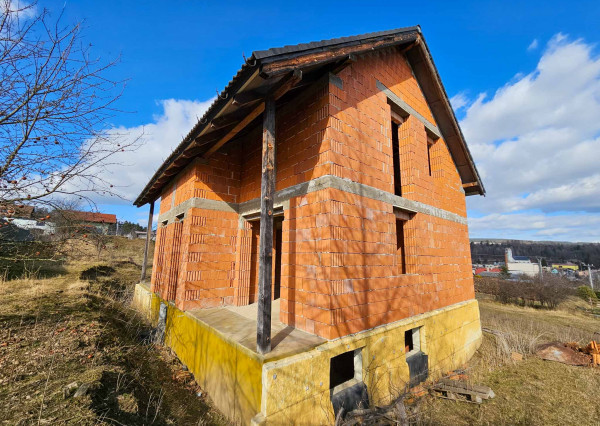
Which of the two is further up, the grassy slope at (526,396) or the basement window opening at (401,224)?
the basement window opening at (401,224)

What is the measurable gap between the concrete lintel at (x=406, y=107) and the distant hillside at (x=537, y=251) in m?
79.8

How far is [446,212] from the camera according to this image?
22.7ft

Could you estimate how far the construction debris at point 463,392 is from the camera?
450cm

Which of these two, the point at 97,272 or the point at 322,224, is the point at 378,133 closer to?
the point at 322,224

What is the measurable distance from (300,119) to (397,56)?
12.1ft

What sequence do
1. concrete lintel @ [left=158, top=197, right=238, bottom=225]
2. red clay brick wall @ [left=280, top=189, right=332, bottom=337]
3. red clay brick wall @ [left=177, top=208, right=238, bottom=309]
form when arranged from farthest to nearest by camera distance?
1. concrete lintel @ [left=158, top=197, right=238, bottom=225]
2. red clay brick wall @ [left=177, top=208, right=238, bottom=309]
3. red clay brick wall @ [left=280, top=189, right=332, bottom=337]

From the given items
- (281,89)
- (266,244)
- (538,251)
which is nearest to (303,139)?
(281,89)

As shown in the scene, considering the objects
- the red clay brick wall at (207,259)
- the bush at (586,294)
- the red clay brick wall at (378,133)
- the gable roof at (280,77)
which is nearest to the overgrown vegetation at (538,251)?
the bush at (586,294)

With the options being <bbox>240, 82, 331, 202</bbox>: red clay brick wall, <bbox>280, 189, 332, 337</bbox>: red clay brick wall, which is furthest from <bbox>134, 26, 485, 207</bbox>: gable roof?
<bbox>280, 189, 332, 337</bbox>: red clay brick wall

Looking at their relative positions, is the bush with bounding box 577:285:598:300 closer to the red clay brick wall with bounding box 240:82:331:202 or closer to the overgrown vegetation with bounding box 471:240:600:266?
the red clay brick wall with bounding box 240:82:331:202

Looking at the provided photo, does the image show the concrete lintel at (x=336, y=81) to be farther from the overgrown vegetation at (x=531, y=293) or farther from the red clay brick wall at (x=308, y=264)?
the overgrown vegetation at (x=531, y=293)

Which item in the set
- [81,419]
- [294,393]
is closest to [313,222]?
[294,393]

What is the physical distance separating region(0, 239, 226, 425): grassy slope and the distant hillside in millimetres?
84911

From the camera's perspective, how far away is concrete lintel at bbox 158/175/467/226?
391 centimetres
